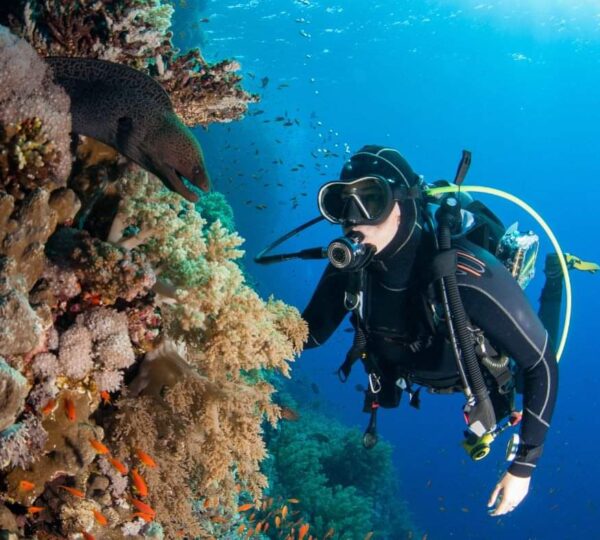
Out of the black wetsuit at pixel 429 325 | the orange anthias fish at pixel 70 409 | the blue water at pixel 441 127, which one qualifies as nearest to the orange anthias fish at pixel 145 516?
the orange anthias fish at pixel 70 409

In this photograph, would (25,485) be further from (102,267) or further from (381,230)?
(381,230)

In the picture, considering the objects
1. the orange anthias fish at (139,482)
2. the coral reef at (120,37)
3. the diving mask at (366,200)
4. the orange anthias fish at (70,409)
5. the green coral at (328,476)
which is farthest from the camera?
the green coral at (328,476)

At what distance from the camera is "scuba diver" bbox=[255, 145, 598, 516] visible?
3492mm

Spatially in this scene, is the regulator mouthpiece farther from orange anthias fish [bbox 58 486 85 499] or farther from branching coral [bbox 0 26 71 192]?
orange anthias fish [bbox 58 486 85 499]

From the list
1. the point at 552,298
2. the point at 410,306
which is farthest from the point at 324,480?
the point at 410,306

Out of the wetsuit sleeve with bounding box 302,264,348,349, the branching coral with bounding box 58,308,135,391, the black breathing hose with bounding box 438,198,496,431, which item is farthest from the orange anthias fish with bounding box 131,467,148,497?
the black breathing hose with bounding box 438,198,496,431

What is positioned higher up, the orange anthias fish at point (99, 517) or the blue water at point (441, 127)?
the orange anthias fish at point (99, 517)

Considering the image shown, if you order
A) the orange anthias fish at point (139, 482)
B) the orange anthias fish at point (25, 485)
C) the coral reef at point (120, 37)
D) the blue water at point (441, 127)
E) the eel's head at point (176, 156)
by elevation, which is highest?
the coral reef at point (120, 37)

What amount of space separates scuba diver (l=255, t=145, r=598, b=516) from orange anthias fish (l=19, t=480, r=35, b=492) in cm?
241

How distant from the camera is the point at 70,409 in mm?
2221

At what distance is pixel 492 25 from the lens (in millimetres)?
36094

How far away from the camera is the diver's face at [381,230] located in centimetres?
376

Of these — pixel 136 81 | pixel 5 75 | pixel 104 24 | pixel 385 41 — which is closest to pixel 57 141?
pixel 5 75

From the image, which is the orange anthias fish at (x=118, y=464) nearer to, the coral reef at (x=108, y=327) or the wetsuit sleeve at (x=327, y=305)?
the coral reef at (x=108, y=327)
